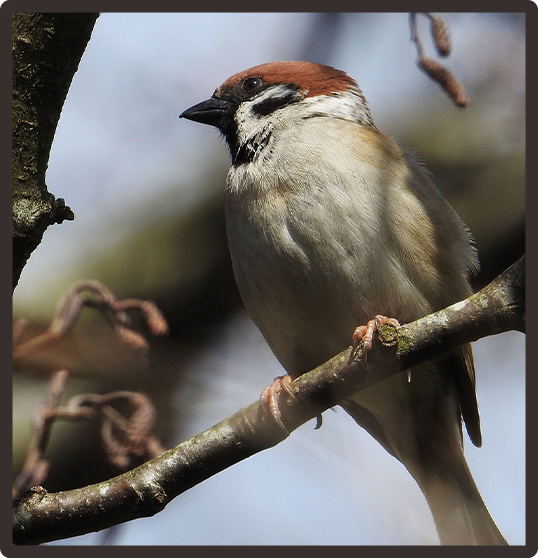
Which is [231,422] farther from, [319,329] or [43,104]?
[43,104]

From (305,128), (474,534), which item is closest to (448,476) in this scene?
(474,534)

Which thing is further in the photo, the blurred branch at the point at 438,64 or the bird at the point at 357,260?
the bird at the point at 357,260

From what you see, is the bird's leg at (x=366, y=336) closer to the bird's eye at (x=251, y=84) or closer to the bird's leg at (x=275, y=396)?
the bird's leg at (x=275, y=396)

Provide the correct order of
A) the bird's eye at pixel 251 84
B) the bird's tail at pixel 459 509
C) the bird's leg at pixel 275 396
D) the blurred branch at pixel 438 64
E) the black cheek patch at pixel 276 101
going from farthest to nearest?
the bird's eye at pixel 251 84 → the black cheek patch at pixel 276 101 → the bird's tail at pixel 459 509 → the bird's leg at pixel 275 396 → the blurred branch at pixel 438 64

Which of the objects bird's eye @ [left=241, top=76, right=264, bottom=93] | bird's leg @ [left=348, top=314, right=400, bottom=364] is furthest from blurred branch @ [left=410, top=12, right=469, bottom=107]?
bird's eye @ [left=241, top=76, right=264, bottom=93]

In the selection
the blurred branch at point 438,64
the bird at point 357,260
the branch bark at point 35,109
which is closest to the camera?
the blurred branch at point 438,64

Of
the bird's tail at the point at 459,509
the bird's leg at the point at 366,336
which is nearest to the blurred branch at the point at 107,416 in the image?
the bird's leg at the point at 366,336
